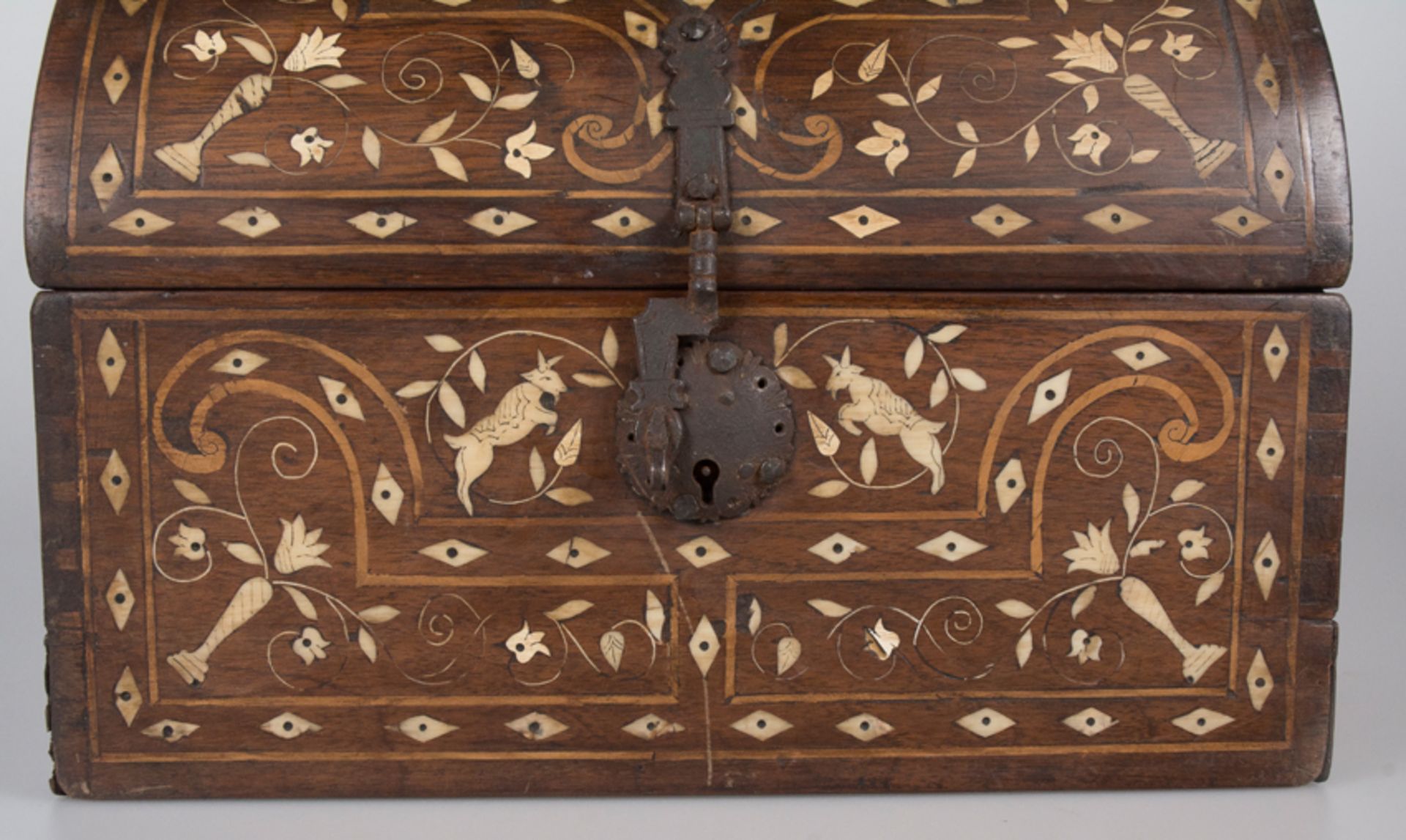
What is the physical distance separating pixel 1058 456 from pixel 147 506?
127 centimetres

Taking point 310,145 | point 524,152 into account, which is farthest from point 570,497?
point 310,145

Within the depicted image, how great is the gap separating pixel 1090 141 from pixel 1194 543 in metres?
0.58

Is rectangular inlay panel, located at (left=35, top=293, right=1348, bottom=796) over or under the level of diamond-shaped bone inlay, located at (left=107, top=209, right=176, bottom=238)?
under

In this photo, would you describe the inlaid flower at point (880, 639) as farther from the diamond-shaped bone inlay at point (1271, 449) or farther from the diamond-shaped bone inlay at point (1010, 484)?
the diamond-shaped bone inlay at point (1271, 449)

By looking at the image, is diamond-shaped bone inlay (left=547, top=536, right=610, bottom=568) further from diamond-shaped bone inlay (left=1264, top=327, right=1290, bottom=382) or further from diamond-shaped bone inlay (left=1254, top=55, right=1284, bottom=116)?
diamond-shaped bone inlay (left=1254, top=55, right=1284, bottom=116)

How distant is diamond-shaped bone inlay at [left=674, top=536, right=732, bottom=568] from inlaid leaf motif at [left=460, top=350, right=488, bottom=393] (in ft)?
1.17

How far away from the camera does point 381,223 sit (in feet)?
6.31

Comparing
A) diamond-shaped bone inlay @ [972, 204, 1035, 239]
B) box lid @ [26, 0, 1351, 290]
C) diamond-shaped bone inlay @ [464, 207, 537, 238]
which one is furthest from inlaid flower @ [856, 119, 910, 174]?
diamond-shaped bone inlay @ [464, 207, 537, 238]

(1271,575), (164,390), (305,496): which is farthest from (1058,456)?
(164,390)

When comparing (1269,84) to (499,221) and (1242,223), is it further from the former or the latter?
(499,221)

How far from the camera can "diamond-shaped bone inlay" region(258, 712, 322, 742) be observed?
1.98 metres

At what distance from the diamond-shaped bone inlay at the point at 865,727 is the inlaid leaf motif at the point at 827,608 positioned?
154 millimetres

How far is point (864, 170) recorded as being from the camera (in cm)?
195

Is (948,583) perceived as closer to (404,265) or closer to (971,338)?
(971,338)
